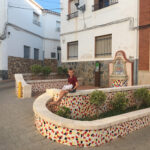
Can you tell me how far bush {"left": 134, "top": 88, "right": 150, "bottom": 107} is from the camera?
549 cm

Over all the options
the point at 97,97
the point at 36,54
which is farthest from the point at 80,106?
the point at 36,54

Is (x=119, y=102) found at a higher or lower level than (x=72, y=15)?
lower

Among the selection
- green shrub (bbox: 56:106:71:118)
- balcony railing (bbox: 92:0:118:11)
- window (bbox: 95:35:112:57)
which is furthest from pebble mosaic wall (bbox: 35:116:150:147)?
balcony railing (bbox: 92:0:118:11)

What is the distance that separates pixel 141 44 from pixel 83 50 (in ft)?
13.0

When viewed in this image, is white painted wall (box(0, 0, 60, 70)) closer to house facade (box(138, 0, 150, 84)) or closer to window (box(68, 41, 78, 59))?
window (box(68, 41, 78, 59))

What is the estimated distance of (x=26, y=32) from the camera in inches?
599

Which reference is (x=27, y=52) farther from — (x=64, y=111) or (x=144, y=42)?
(x=64, y=111)

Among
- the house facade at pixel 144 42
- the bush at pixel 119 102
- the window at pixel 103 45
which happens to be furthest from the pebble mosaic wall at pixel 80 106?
the window at pixel 103 45

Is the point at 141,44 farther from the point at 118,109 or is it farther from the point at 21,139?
the point at 21,139

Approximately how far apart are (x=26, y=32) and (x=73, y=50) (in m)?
6.48

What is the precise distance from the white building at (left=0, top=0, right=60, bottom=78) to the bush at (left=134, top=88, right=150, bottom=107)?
10479mm

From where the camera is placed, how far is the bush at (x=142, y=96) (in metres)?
5.49

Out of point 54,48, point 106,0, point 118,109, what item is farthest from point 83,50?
point 54,48

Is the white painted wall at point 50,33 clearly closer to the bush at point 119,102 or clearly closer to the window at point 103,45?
the window at point 103,45
